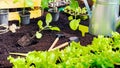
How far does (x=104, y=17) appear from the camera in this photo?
1498mm

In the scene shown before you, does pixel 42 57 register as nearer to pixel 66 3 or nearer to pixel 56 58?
pixel 56 58

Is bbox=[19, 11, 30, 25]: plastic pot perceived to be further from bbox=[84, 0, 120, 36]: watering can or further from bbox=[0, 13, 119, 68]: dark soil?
bbox=[84, 0, 120, 36]: watering can

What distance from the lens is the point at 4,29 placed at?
1.74 metres

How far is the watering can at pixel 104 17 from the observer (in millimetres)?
1479

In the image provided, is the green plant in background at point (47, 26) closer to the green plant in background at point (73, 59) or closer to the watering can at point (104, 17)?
the watering can at point (104, 17)

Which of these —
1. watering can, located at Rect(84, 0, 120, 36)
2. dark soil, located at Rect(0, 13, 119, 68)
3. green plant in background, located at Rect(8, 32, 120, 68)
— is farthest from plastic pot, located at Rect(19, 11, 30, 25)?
green plant in background, located at Rect(8, 32, 120, 68)

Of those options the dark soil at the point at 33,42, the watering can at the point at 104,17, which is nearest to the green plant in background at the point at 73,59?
the dark soil at the point at 33,42

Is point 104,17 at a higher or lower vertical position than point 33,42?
higher

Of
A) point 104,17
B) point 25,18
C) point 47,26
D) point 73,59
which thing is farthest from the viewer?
point 25,18

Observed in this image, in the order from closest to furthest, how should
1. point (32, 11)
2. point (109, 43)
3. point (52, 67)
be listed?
1. point (52, 67)
2. point (109, 43)
3. point (32, 11)

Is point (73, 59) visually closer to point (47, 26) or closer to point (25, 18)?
point (47, 26)

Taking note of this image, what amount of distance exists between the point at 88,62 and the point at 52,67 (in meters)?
0.12

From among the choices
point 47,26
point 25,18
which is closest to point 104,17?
point 47,26

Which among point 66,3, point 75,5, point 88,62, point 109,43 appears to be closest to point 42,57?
point 88,62
